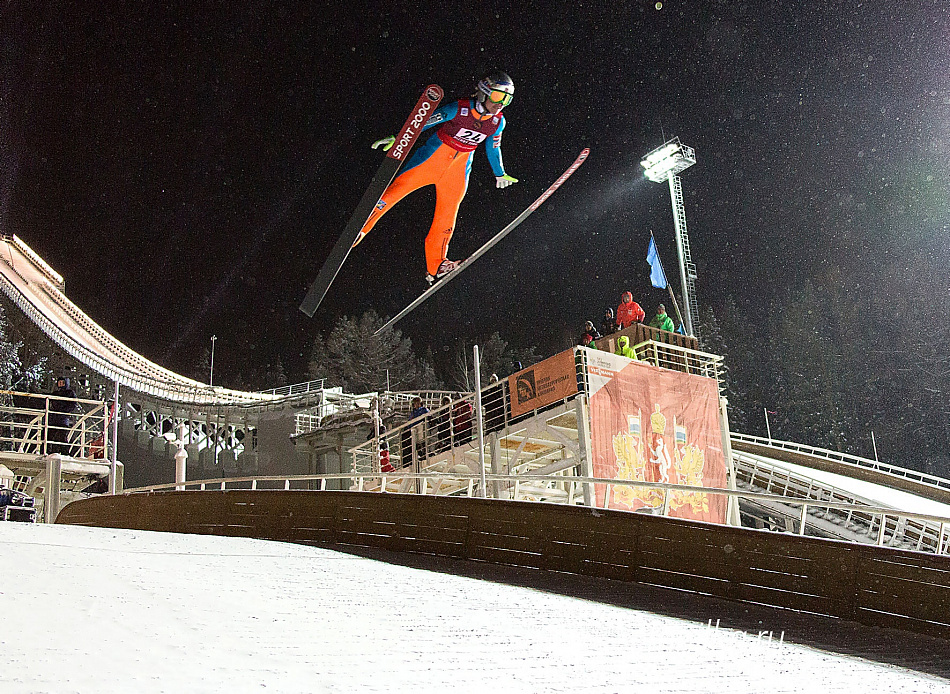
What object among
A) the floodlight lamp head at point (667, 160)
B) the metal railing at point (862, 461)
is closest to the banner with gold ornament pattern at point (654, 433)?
the metal railing at point (862, 461)

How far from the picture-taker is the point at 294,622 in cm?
548

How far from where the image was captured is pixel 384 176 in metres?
17.3

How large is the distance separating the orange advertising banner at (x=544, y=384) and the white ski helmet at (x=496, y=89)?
554cm

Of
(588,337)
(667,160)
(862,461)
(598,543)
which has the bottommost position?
(598,543)

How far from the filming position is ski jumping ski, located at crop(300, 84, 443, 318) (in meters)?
17.1

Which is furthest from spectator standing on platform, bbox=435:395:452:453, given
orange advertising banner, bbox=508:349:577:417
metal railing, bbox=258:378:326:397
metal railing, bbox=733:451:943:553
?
metal railing, bbox=258:378:326:397

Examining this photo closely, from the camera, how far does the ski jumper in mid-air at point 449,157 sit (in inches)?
702

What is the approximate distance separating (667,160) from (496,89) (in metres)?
14.5

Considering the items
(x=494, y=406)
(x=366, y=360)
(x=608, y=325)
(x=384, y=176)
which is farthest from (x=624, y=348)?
(x=366, y=360)

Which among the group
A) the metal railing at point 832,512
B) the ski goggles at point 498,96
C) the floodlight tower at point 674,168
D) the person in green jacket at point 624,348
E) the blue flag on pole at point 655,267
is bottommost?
the metal railing at point 832,512

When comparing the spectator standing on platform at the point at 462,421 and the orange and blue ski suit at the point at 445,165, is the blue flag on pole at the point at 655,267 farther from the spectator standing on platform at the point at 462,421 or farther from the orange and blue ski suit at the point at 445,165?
the spectator standing on platform at the point at 462,421

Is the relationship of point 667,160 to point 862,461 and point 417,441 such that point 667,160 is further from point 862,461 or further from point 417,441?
point 417,441

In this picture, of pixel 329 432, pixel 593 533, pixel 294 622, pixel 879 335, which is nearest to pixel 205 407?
pixel 329 432

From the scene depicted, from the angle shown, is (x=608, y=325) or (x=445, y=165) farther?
(x=608, y=325)
